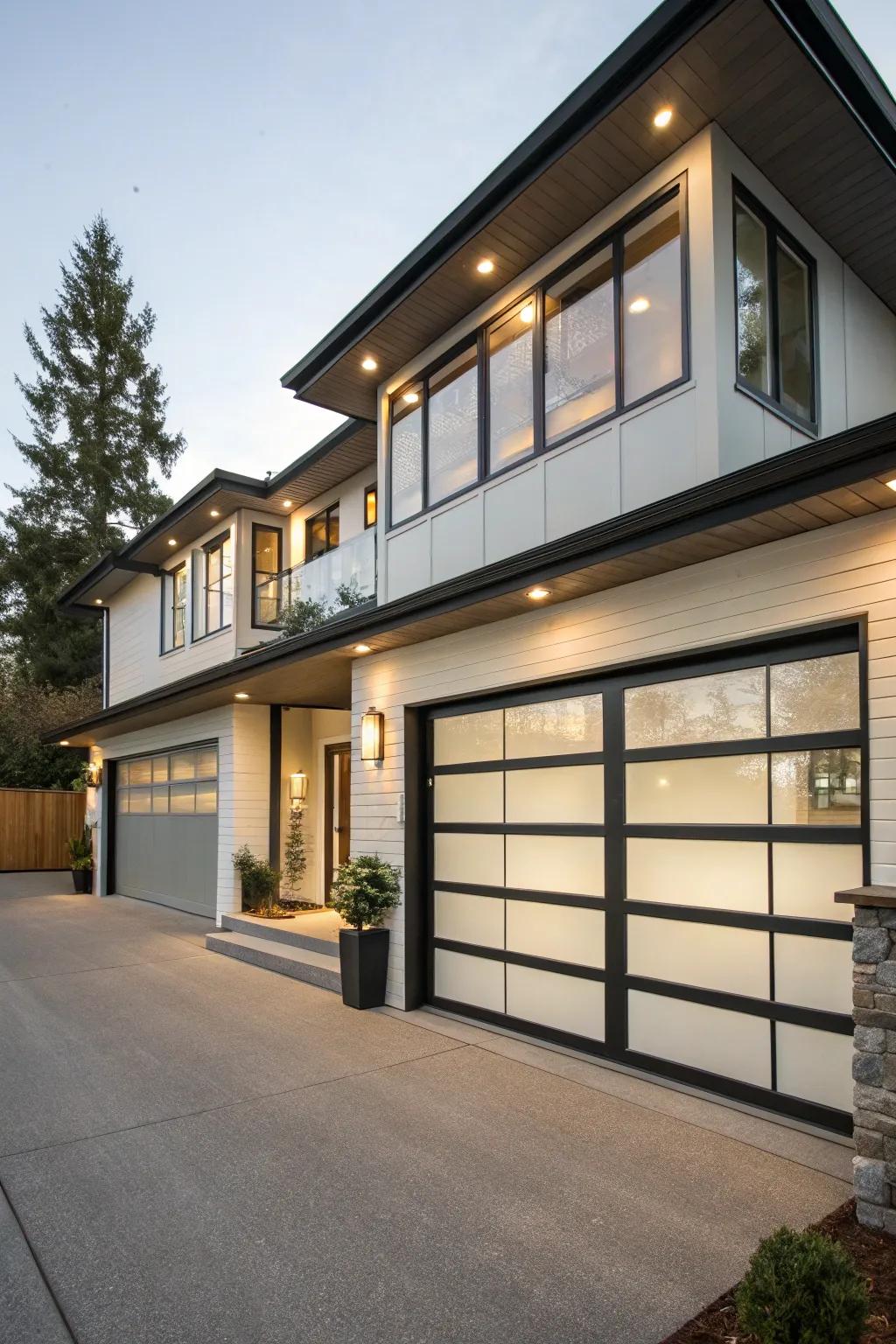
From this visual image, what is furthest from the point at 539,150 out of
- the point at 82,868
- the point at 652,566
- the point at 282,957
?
the point at 82,868

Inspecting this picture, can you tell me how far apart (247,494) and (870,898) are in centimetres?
1050

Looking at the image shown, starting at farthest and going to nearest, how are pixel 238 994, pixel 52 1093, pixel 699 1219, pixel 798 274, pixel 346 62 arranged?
1. pixel 346 62
2. pixel 238 994
3. pixel 798 274
4. pixel 52 1093
5. pixel 699 1219

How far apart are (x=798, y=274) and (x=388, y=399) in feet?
12.0

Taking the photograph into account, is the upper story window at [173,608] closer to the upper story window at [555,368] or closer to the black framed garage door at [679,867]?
the upper story window at [555,368]

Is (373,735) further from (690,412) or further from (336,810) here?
(336,810)

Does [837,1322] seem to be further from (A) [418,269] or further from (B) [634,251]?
(A) [418,269]

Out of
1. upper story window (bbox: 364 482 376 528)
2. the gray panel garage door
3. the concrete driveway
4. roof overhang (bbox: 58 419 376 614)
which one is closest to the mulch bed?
the concrete driveway

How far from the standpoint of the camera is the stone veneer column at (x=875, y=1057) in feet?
11.1

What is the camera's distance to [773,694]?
187 inches

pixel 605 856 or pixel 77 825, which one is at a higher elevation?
pixel 605 856

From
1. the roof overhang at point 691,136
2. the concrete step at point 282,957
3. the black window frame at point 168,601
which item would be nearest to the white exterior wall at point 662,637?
the concrete step at point 282,957

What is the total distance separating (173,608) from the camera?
15.1 meters

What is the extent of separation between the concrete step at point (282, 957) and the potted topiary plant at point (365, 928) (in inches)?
19.6

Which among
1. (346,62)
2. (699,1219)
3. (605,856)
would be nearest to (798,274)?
(605,856)
